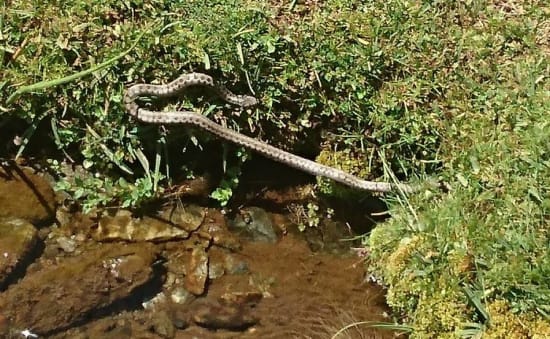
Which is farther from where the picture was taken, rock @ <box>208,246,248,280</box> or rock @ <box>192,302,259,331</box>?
rock @ <box>208,246,248,280</box>

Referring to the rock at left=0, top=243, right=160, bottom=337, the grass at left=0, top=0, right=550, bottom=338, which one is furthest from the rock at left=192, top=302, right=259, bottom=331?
the grass at left=0, top=0, right=550, bottom=338

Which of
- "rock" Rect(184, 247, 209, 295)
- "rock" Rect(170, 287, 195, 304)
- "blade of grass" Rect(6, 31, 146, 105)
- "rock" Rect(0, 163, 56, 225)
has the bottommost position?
"rock" Rect(170, 287, 195, 304)

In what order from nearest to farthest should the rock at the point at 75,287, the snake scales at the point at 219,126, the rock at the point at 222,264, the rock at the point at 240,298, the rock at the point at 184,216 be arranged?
the rock at the point at 75,287 → the snake scales at the point at 219,126 → the rock at the point at 240,298 → the rock at the point at 222,264 → the rock at the point at 184,216

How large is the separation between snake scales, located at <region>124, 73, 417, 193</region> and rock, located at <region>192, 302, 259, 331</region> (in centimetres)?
112

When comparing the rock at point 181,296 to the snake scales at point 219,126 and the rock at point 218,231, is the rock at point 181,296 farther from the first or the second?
the snake scales at point 219,126

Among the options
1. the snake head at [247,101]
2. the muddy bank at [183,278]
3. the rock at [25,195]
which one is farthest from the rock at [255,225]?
the rock at [25,195]

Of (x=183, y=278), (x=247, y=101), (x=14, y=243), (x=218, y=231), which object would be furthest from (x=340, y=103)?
(x=14, y=243)

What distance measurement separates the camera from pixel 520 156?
5473mm

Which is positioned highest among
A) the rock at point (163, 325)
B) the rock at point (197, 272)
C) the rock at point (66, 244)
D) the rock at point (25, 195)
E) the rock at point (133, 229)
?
the rock at point (25, 195)

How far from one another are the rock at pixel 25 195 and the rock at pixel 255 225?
1332mm

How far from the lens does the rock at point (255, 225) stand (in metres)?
5.96

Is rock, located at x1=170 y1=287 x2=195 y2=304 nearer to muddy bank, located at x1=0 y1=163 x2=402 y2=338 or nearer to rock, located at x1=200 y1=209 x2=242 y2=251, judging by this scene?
muddy bank, located at x1=0 y1=163 x2=402 y2=338

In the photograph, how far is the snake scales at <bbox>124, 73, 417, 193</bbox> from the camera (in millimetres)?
5520

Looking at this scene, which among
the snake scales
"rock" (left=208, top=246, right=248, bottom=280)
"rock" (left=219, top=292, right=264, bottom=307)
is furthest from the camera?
"rock" (left=208, top=246, right=248, bottom=280)
